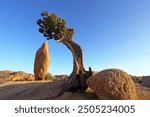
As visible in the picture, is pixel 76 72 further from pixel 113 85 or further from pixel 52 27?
pixel 52 27

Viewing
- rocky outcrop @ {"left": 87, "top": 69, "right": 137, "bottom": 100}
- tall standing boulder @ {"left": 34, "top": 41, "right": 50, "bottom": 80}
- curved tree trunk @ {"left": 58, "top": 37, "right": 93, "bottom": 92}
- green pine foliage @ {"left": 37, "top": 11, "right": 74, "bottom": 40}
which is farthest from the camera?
tall standing boulder @ {"left": 34, "top": 41, "right": 50, "bottom": 80}

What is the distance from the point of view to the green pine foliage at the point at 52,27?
18.4m

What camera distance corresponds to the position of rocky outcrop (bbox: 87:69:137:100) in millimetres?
9164

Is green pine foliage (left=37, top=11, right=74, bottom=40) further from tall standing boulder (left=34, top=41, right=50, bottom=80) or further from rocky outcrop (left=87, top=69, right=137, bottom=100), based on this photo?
rocky outcrop (left=87, top=69, right=137, bottom=100)

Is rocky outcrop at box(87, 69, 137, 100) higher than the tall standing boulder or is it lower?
lower

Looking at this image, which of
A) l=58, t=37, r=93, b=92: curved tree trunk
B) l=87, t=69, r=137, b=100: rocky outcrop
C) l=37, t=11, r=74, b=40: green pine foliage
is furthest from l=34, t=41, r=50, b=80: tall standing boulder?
l=87, t=69, r=137, b=100: rocky outcrop

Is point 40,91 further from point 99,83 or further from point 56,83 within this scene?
point 99,83

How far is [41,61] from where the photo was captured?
77.7 ft

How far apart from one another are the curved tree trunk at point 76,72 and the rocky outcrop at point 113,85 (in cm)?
194

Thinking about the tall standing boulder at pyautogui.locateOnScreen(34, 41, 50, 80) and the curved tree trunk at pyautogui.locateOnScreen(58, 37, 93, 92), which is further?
the tall standing boulder at pyautogui.locateOnScreen(34, 41, 50, 80)

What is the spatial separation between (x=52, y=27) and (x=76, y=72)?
26.6 ft

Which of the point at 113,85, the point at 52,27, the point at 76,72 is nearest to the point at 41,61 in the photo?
the point at 52,27

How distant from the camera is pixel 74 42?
12562 millimetres

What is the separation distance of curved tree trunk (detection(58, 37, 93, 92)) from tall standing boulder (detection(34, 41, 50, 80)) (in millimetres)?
11345
